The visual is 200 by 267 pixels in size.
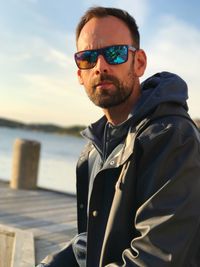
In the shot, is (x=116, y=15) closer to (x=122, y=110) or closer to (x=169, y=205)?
(x=122, y=110)

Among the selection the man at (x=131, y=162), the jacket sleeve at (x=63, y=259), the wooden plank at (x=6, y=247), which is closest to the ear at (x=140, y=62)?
the man at (x=131, y=162)

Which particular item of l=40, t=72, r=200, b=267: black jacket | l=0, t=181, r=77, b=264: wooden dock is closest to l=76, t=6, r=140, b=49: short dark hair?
l=40, t=72, r=200, b=267: black jacket

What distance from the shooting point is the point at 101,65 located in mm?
2326

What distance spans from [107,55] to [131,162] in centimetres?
61

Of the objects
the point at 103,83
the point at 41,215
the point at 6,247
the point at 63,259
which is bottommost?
the point at 41,215

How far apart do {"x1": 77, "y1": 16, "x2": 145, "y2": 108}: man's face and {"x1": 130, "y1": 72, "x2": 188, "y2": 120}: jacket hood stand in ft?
0.43

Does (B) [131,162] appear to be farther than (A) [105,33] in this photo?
No

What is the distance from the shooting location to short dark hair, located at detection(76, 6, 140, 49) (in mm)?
2387

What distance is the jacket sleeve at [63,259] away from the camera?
2.56 metres

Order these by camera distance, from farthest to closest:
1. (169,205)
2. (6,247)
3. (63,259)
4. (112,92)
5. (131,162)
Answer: (6,247), (63,259), (112,92), (131,162), (169,205)

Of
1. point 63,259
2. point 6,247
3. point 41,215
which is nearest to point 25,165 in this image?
point 41,215

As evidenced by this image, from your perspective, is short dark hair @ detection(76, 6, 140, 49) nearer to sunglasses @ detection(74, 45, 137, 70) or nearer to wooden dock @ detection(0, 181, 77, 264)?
sunglasses @ detection(74, 45, 137, 70)

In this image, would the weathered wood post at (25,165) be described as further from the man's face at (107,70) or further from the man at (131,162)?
the man's face at (107,70)

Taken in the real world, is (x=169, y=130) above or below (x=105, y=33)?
below
